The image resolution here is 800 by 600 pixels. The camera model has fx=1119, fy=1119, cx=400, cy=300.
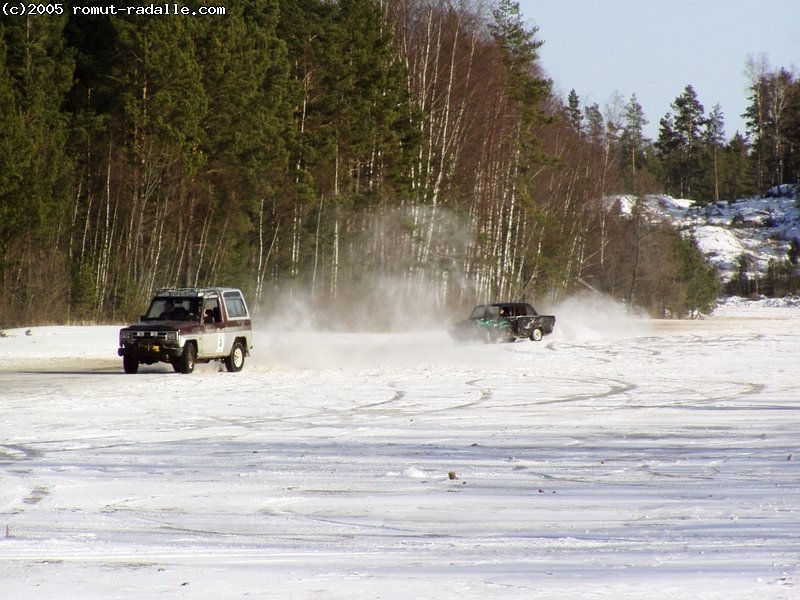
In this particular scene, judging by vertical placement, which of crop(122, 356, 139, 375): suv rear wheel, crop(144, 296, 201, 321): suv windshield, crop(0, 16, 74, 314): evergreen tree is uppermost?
crop(0, 16, 74, 314): evergreen tree

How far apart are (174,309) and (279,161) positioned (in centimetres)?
2633

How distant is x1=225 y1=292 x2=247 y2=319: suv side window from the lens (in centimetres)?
2836

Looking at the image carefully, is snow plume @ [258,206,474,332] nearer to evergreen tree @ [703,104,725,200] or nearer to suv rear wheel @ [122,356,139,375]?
suv rear wheel @ [122,356,139,375]

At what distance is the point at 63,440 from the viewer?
14195 mm

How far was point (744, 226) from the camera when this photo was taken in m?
143

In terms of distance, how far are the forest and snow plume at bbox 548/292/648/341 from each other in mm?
2556

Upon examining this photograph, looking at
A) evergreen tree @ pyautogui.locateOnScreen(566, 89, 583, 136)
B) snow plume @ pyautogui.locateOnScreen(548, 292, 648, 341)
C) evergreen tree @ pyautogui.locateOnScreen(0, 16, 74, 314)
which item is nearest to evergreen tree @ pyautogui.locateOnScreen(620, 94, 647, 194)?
evergreen tree @ pyautogui.locateOnScreen(566, 89, 583, 136)

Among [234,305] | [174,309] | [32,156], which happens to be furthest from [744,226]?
[174,309]

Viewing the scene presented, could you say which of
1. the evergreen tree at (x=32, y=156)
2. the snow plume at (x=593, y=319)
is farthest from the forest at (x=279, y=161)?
the snow plume at (x=593, y=319)

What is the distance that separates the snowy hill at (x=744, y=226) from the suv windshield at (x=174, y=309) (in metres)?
106

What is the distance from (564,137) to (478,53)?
30838 mm

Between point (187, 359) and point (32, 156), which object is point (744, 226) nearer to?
point (32, 156)

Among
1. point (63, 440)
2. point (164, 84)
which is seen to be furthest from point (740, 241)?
point (63, 440)

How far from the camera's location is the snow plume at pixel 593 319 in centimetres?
5244
